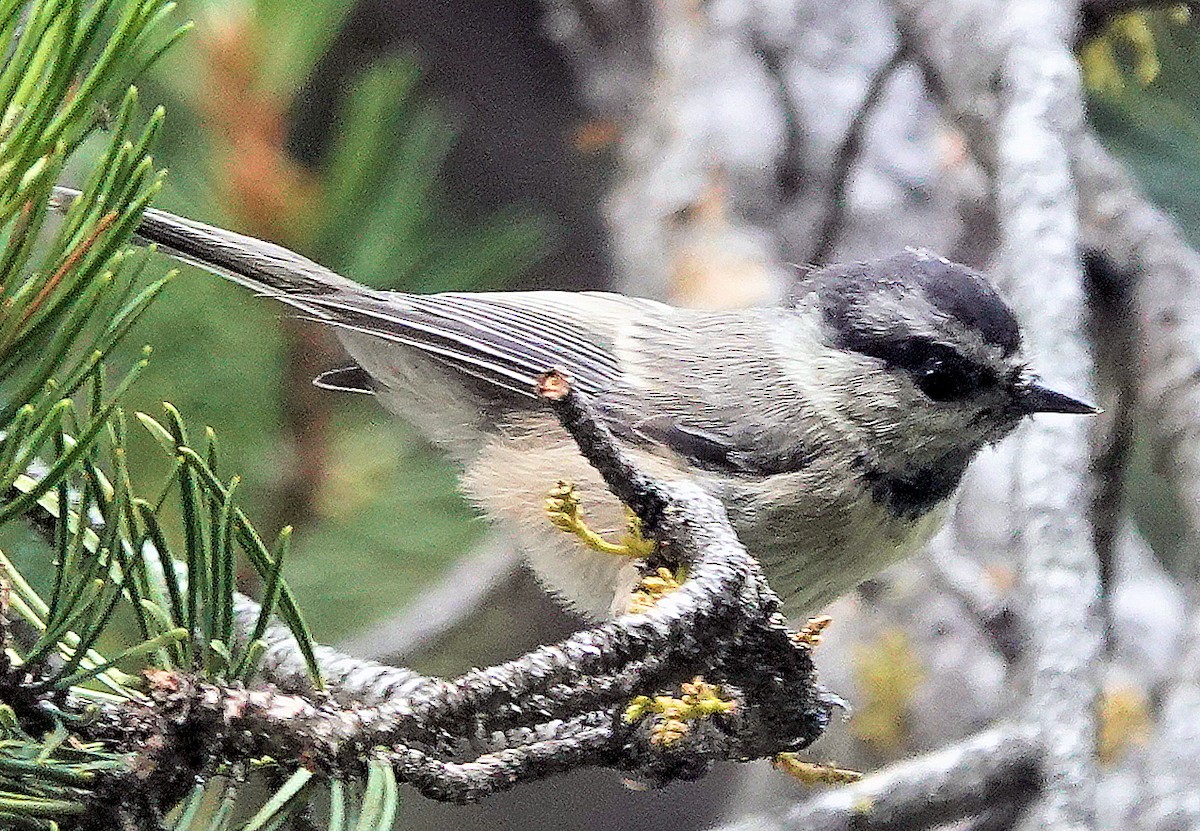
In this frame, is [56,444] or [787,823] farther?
[787,823]

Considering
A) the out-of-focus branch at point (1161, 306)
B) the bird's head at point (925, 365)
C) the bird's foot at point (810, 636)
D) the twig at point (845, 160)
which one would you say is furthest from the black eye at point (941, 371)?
the twig at point (845, 160)

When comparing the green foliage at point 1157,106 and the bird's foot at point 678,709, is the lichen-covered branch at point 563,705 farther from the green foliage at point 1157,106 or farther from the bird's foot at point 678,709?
the green foliage at point 1157,106

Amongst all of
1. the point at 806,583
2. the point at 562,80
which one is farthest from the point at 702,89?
the point at 806,583

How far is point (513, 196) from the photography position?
2.73m

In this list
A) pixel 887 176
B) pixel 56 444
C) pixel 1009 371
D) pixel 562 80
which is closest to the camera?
pixel 56 444

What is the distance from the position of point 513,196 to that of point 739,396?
151cm

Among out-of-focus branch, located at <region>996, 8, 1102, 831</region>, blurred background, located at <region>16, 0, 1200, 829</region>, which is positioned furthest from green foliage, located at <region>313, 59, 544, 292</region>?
out-of-focus branch, located at <region>996, 8, 1102, 831</region>

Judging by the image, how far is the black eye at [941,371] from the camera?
1241mm

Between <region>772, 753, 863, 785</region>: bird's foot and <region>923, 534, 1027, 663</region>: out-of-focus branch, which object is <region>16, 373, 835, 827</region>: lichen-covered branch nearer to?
<region>772, 753, 863, 785</region>: bird's foot

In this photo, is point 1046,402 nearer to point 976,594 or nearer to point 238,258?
point 976,594

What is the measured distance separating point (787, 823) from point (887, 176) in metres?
1.24

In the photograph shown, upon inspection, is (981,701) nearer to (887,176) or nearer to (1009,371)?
(1009,371)

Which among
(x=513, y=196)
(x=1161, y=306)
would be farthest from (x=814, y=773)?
(x=513, y=196)

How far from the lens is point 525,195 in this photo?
8.95 ft
